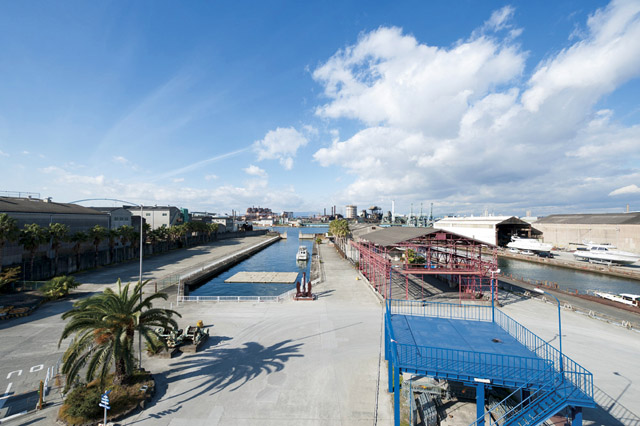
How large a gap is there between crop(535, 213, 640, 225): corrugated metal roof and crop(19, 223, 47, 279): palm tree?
132465 millimetres

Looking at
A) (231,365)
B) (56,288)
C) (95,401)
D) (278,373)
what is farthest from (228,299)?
(56,288)

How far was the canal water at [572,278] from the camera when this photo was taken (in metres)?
47.2

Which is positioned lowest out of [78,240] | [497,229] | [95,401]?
[95,401]

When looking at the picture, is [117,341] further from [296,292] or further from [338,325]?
[296,292]

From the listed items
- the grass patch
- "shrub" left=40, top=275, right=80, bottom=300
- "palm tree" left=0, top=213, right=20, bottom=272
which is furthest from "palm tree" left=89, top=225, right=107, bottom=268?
the grass patch

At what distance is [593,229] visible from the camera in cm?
8338

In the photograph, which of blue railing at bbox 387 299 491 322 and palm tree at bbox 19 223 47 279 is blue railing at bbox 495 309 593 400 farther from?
palm tree at bbox 19 223 47 279

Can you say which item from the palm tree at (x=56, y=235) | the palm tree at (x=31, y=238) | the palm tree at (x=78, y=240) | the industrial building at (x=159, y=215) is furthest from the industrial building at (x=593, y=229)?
the industrial building at (x=159, y=215)

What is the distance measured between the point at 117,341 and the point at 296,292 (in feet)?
67.1

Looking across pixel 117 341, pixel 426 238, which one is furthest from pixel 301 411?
pixel 426 238

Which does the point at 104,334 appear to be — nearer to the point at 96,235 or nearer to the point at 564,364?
Result: the point at 564,364

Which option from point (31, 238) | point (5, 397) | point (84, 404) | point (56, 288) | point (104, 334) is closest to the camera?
point (84, 404)

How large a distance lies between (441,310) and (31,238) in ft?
181

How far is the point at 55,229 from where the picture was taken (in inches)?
1607
